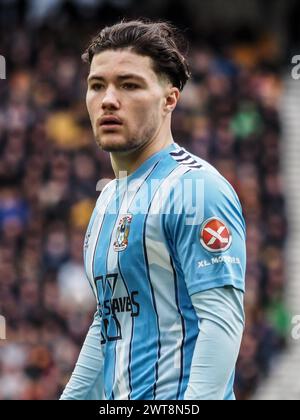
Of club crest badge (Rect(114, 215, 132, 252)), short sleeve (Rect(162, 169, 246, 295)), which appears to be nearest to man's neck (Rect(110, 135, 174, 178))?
club crest badge (Rect(114, 215, 132, 252))

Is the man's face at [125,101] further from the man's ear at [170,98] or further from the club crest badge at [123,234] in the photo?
the club crest badge at [123,234]

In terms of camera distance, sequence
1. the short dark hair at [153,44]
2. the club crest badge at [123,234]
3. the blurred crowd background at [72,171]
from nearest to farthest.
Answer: the club crest badge at [123,234]
the short dark hair at [153,44]
the blurred crowd background at [72,171]

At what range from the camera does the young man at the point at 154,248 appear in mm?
3285

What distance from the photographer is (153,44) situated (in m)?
3.67

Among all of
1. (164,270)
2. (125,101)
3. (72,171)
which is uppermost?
(72,171)

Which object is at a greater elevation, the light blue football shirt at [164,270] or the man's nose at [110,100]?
the man's nose at [110,100]

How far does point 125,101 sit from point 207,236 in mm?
574

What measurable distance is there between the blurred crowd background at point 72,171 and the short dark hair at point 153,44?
7.87 metres

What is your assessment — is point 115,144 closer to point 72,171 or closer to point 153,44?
point 153,44

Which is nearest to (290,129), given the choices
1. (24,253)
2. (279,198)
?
(279,198)

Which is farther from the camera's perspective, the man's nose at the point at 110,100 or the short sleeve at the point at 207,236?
the man's nose at the point at 110,100

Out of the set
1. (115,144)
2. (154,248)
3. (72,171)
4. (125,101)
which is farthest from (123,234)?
(72,171)

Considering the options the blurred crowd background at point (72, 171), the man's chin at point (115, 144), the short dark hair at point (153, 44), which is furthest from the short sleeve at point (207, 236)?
the blurred crowd background at point (72, 171)

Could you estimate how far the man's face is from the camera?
142 inches
